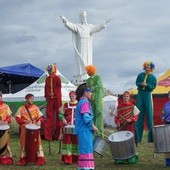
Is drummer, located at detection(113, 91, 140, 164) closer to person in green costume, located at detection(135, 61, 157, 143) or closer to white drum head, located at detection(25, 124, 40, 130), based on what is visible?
person in green costume, located at detection(135, 61, 157, 143)

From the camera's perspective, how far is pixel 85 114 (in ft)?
21.4

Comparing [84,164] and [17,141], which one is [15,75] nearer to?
[17,141]

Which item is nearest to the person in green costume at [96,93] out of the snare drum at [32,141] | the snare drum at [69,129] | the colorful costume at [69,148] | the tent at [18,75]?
the colorful costume at [69,148]

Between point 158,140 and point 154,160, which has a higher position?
point 158,140

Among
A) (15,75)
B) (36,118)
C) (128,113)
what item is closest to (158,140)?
(128,113)

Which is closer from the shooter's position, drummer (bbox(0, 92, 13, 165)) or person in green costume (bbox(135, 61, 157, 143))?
drummer (bbox(0, 92, 13, 165))

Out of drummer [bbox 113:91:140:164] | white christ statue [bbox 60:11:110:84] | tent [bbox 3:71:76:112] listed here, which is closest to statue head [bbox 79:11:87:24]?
white christ statue [bbox 60:11:110:84]

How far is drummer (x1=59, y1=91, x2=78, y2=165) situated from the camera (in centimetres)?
854

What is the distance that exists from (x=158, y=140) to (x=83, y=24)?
58.3ft

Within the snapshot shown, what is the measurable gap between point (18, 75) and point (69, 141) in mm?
14517

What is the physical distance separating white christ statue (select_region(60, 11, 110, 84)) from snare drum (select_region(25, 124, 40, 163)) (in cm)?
1617

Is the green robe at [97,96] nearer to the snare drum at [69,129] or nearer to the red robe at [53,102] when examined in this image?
the red robe at [53,102]

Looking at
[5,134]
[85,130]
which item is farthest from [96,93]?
[85,130]

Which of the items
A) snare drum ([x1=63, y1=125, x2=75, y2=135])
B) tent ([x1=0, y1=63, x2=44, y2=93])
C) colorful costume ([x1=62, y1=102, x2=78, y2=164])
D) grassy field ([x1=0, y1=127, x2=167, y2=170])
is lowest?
grassy field ([x1=0, y1=127, x2=167, y2=170])
